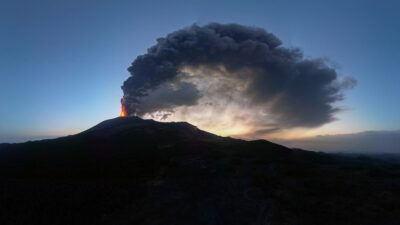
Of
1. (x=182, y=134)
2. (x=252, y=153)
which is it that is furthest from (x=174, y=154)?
(x=182, y=134)

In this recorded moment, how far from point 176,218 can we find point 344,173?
2899 cm

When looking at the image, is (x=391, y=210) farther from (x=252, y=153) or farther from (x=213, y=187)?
(x=252, y=153)

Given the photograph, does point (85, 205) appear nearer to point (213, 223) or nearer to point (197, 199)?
point (197, 199)

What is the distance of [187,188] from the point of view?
4072cm

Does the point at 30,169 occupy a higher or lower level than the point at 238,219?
higher

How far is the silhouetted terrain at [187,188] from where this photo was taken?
30938 millimetres

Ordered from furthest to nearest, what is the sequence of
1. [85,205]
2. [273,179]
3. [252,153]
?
[252,153] < [273,179] < [85,205]

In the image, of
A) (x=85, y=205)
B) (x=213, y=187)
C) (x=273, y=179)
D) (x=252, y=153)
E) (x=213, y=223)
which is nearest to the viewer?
(x=213, y=223)

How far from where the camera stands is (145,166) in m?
54.1

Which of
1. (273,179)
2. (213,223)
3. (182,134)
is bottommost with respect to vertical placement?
(213,223)

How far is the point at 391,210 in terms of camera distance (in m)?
30.4

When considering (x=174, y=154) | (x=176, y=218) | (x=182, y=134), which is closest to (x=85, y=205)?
(x=176, y=218)

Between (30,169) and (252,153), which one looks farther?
(252,153)

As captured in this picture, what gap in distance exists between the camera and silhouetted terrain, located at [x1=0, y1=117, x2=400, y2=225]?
30938 mm
